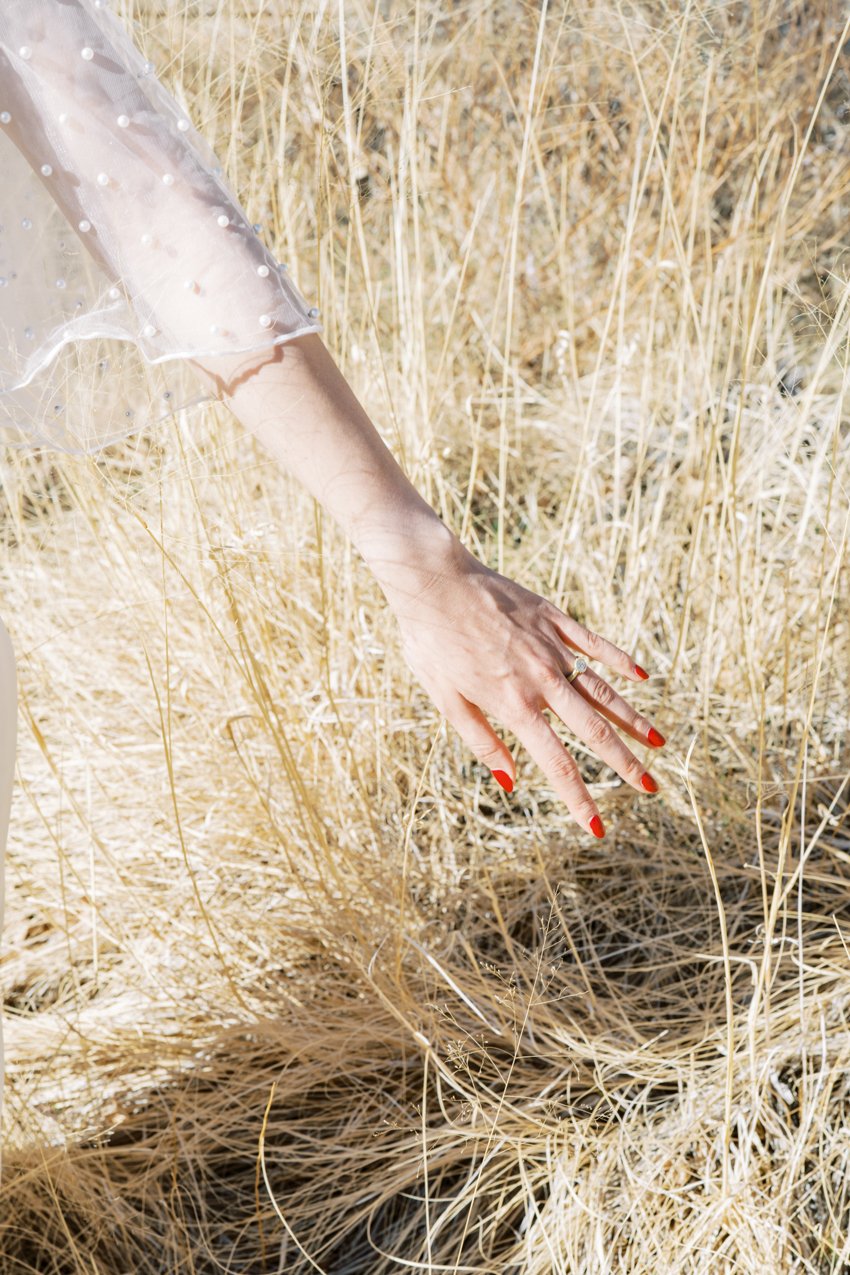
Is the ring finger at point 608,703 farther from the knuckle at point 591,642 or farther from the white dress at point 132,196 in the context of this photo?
the white dress at point 132,196

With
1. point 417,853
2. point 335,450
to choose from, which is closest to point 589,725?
point 335,450

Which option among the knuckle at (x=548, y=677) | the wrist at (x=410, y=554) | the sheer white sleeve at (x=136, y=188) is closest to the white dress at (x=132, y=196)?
the sheer white sleeve at (x=136, y=188)

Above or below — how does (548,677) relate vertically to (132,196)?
below

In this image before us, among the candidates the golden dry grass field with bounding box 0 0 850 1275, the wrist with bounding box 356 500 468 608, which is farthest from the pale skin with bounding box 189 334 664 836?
the golden dry grass field with bounding box 0 0 850 1275

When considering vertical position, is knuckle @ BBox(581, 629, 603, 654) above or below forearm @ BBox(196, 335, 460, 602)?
below

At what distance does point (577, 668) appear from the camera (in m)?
0.79

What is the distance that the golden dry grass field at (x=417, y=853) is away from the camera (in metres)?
1.06

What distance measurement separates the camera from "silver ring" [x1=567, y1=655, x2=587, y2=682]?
2.60ft

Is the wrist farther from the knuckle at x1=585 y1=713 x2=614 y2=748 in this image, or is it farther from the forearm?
the knuckle at x1=585 y1=713 x2=614 y2=748

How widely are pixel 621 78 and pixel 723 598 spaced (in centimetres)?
106

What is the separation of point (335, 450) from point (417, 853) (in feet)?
2.66

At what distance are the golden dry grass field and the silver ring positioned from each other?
182 millimetres

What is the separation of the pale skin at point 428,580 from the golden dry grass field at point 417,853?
0.56 ft

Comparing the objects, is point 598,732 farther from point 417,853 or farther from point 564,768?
point 417,853
